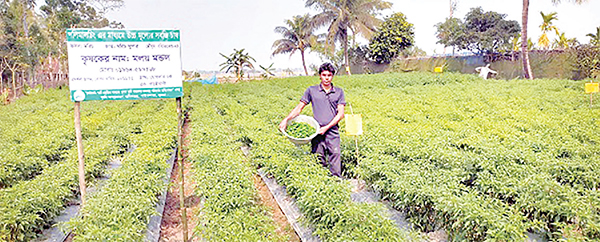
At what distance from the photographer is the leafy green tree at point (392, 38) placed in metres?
36.8

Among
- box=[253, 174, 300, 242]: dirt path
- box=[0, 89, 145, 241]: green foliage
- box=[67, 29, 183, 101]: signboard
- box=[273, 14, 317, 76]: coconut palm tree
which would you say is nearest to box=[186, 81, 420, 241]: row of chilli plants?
box=[253, 174, 300, 242]: dirt path

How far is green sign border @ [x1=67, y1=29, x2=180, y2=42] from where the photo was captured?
4199mm

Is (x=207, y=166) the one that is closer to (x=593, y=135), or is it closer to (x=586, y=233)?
(x=586, y=233)

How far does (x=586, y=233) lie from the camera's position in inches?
149

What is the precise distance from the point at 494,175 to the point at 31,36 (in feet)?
121

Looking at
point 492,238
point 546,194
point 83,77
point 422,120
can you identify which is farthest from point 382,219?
point 422,120

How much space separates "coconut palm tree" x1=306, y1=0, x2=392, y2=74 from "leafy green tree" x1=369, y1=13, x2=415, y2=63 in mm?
1009

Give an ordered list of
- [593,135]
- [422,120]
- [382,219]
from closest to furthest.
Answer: [382,219] → [593,135] → [422,120]

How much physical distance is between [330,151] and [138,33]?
3094 millimetres

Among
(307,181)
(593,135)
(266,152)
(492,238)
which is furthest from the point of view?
(593,135)

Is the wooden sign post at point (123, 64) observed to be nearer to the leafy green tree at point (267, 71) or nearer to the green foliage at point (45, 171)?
the green foliage at point (45, 171)

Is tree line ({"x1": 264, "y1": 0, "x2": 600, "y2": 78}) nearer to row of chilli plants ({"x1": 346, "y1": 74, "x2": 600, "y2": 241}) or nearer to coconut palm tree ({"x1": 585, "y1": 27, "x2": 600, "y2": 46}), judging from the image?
coconut palm tree ({"x1": 585, "y1": 27, "x2": 600, "y2": 46})

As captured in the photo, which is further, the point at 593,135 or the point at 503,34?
the point at 503,34

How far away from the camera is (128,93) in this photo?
14.5 feet
